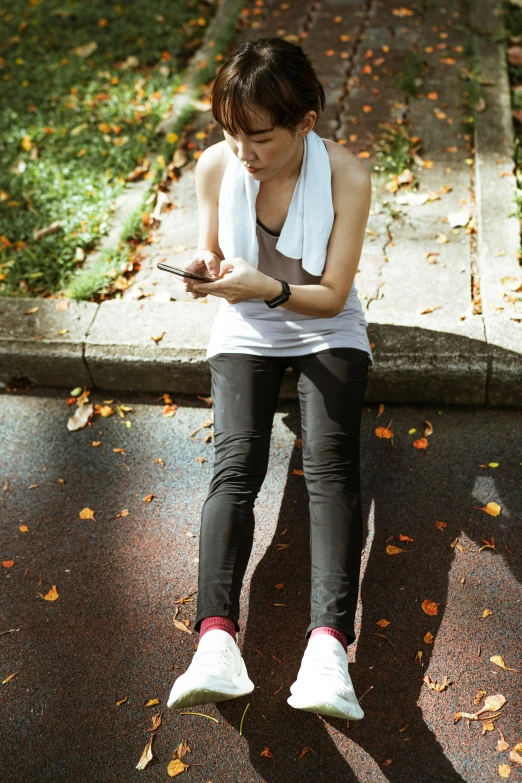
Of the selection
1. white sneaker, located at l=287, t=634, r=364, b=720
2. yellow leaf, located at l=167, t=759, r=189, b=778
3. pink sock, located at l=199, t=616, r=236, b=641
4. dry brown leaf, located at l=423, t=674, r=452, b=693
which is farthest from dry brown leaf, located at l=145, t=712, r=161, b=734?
dry brown leaf, located at l=423, t=674, r=452, b=693

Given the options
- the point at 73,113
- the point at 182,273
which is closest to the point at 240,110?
the point at 182,273

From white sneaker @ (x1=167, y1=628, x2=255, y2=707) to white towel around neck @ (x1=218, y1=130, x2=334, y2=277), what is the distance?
1.32 m

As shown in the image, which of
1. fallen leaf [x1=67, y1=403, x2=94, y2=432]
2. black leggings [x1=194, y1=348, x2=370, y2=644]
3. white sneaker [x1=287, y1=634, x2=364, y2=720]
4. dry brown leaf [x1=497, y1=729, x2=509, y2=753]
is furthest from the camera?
fallen leaf [x1=67, y1=403, x2=94, y2=432]

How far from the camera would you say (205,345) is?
3.32 metres

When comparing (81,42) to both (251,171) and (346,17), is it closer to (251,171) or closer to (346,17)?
(346,17)

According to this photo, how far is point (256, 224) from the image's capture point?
2.67 metres

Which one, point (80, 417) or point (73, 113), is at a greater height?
point (73, 113)

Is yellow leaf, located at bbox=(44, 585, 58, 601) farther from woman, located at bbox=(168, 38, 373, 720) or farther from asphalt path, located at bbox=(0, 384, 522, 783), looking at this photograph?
woman, located at bbox=(168, 38, 373, 720)

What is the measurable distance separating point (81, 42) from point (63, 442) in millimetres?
4109

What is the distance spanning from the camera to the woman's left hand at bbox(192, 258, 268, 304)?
2.37 m

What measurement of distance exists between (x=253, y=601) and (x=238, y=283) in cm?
116

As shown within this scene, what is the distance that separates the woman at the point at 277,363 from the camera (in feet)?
7.09

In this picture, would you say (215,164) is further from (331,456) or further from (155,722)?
(155,722)

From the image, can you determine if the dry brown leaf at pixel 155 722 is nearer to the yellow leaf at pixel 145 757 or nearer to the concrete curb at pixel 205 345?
the yellow leaf at pixel 145 757
